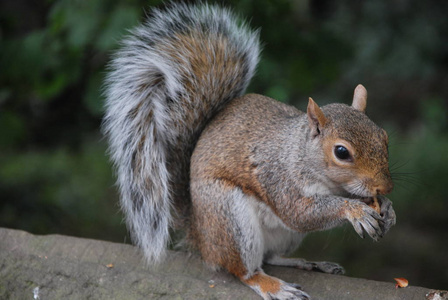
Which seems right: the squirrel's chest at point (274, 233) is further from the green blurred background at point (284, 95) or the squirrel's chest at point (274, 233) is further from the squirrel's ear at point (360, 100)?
the squirrel's ear at point (360, 100)

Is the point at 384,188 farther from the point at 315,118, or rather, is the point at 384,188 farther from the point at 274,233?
the point at 274,233

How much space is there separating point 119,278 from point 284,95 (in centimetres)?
94

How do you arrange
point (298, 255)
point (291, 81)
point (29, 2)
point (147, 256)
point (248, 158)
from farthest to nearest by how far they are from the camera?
point (29, 2)
point (298, 255)
point (291, 81)
point (147, 256)
point (248, 158)

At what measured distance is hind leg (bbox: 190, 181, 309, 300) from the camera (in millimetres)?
1920

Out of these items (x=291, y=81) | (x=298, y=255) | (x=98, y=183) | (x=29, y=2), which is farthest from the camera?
(x=98, y=183)

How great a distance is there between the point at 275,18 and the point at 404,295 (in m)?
1.25

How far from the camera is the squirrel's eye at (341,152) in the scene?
175cm

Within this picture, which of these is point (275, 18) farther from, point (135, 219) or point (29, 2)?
point (29, 2)

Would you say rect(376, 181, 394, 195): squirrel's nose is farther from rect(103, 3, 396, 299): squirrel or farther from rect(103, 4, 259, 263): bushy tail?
rect(103, 4, 259, 263): bushy tail

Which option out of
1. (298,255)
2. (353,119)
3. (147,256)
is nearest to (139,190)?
(147,256)

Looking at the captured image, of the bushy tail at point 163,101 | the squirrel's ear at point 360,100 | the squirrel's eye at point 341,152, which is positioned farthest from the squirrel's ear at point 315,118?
the bushy tail at point 163,101

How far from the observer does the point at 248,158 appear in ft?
6.57

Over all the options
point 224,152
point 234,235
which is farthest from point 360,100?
point 234,235

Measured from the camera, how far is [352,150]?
5.67 ft
